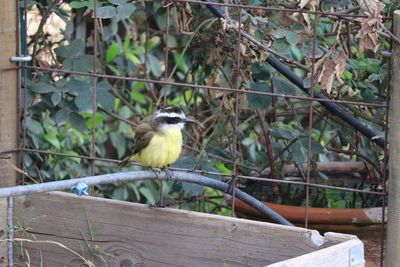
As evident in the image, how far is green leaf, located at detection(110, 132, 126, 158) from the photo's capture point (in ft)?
20.6

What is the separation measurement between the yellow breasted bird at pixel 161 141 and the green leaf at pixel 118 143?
243 cm

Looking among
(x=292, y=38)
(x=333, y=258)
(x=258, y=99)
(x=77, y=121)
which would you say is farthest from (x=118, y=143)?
(x=333, y=258)

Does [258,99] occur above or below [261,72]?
below

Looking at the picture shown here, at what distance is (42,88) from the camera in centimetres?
416

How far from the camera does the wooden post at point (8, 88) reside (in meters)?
3.70

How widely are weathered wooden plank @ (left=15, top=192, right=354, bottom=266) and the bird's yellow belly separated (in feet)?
1.67

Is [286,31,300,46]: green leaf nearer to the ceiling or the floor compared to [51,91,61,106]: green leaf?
nearer to the ceiling

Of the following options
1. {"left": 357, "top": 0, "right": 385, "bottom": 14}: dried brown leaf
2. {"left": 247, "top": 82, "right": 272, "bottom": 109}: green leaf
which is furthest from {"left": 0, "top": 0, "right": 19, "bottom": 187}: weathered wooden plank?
{"left": 357, "top": 0, "right": 385, "bottom": 14}: dried brown leaf

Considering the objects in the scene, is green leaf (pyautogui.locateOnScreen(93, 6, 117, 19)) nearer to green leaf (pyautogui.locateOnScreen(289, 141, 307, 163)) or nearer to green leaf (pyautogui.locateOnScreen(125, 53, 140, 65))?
green leaf (pyautogui.locateOnScreen(289, 141, 307, 163))

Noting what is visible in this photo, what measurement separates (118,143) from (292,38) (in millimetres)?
2905

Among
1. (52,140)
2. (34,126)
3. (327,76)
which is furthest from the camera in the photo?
(52,140)

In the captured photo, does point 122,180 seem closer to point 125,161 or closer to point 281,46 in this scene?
point 125,161

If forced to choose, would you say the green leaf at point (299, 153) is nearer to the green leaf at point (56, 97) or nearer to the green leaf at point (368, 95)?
the green leaf at point (368, 95)

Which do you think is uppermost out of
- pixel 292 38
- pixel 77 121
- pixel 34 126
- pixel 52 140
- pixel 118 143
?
pixel 292 38
